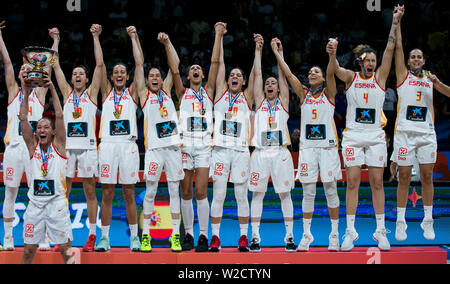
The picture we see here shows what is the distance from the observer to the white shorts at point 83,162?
7.71 m

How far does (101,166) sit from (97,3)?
569cm

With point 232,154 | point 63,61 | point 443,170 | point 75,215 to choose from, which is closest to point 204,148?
point 232,154

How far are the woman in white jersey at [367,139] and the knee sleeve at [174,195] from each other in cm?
207

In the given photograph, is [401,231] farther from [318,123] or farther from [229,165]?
[229,165]

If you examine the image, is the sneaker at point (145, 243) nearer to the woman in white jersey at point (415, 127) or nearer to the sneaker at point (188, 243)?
the sneaker at point (188, 243)

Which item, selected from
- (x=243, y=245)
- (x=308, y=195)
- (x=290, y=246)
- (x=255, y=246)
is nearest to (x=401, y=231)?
(x=308, y=195)

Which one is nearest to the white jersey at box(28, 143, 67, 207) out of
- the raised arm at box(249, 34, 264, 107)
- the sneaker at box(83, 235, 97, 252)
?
the sneaker at box(83, 235, 97, 252)

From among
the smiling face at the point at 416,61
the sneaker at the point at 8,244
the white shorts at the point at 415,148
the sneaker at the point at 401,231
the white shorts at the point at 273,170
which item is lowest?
the sneaker at the point at 8,244

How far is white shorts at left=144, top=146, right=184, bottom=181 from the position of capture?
24.9 feet

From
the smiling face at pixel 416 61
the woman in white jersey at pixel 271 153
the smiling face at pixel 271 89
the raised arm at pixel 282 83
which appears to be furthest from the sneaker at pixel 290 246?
the smiling face at pixel 416 61

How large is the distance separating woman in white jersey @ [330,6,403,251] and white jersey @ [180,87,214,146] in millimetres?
1654

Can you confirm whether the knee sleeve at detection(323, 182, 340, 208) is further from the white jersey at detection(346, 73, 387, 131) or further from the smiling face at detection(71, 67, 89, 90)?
the smiling face at detection(71, 67, 89, 90)

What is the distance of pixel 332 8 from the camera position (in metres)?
12.6

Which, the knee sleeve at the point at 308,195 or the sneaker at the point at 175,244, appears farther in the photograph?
the knee sleeve at the point at 308,195
